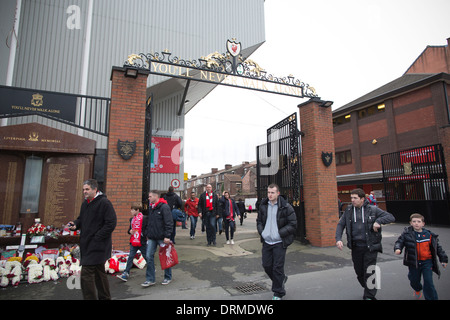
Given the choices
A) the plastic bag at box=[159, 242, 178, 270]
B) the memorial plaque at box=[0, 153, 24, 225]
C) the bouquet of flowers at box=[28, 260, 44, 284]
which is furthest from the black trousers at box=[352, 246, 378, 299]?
the memorial plaque at box=[0, 153, 24, 225]

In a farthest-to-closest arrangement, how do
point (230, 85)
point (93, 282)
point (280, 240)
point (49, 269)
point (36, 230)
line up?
point (230, 85), point (36, 230), point (49, 269), point (280, 240), point (93, 282)

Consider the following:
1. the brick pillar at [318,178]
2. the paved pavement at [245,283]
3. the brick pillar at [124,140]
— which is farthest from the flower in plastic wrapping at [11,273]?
the brick pillar at [318,178]

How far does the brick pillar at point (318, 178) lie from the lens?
25.5 ft

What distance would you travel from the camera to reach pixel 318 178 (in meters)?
7.95

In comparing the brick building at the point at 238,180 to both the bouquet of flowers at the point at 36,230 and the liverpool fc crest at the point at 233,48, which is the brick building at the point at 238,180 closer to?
the liverpool fc crest at the point at 233,48

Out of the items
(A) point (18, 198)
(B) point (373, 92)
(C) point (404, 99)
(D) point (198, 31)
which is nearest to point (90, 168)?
(A) point (18, 198)

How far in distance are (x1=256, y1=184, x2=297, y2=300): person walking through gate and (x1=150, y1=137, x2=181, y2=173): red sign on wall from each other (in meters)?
12.8

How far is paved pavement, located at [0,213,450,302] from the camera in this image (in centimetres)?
393

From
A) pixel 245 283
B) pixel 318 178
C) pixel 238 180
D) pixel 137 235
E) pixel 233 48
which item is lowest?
pixel 245 283

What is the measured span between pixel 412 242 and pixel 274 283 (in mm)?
2066

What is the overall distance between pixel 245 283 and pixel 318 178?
4.46 metres

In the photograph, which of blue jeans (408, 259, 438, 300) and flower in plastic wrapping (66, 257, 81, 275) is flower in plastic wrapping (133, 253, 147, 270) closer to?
flower in plastic wrapping (66, 257, 81, 275)

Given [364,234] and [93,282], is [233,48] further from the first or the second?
[93,282]

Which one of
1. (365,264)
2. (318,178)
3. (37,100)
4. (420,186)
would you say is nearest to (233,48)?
(318,178)
